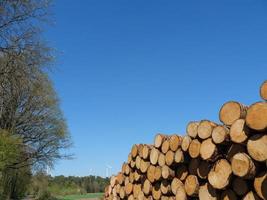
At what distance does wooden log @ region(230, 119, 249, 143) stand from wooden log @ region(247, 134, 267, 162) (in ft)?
0.39

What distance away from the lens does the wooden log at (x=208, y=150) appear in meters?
6.01

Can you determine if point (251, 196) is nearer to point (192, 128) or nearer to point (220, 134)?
point (220, 134)

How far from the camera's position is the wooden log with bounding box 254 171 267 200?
5.14 m

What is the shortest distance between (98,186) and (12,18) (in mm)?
40499

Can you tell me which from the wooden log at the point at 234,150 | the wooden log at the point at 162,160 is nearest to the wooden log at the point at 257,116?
the wooden log at the point at 234,150

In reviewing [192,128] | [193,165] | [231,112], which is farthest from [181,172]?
[231,112]

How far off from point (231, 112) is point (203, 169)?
101cm

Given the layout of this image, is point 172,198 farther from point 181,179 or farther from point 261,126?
point 261,126

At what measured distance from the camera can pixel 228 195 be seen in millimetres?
5727

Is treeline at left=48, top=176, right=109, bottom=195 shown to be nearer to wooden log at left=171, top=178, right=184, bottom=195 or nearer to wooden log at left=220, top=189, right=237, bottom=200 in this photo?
wooden log at left=171, top=178, right=184, bottom=195

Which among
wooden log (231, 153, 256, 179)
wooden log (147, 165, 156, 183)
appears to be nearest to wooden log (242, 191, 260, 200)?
wooden log (231, 153, 256, 179)

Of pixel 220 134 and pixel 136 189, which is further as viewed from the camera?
pixel 136 189

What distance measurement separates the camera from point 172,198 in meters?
7.33

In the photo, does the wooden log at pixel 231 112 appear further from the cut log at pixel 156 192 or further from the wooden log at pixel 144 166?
the wooden log at pixel 144 166
